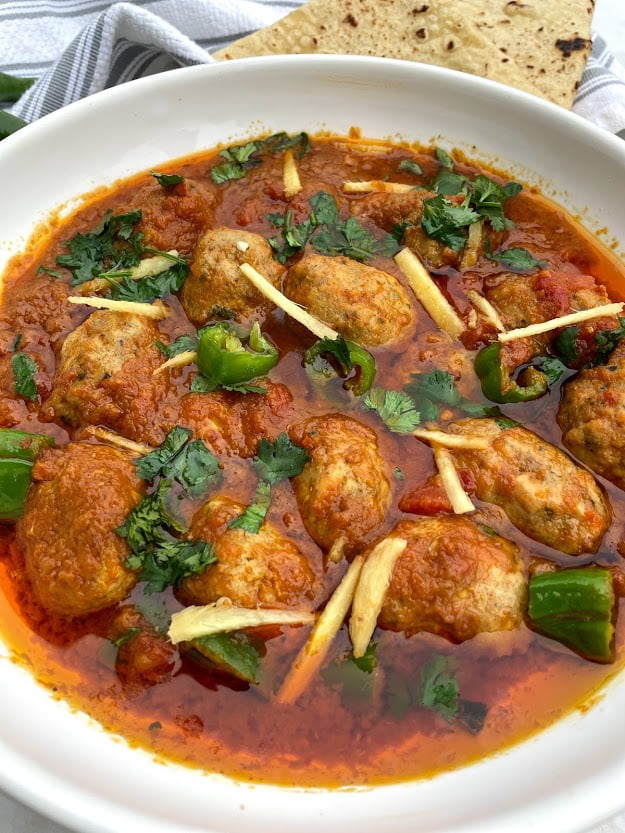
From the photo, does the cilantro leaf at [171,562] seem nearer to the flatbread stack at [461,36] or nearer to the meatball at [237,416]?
the meatball at [237,416]

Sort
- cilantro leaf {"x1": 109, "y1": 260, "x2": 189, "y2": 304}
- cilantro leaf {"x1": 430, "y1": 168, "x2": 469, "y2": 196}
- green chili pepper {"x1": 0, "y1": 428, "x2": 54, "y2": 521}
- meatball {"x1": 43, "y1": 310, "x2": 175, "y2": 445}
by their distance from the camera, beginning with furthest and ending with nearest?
1. cilantro leaf {"x1": 430, "y1": 168, "x2": 469, "y2": 196}
2. cilantro leaf {"x1": 109, "y1": 260, "x2": 189, "y2": 304}
3. meatball {"x1": 43, "y1": 310, "x2": 175, "y2": 445}
4. green chili pepper {"x1": 0, "y1": 428, "x2": 54, "y2": 521}

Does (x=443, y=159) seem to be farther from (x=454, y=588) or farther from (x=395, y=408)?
(x=454, y=588)

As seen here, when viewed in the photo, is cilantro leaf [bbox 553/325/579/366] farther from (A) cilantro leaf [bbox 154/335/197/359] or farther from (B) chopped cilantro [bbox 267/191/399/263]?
(A) cilantro leaf [bbox 154/335/197/359]

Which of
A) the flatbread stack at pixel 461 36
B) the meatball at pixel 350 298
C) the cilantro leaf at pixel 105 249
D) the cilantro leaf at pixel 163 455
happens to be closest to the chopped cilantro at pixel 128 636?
the cilantro leaf at pixel 163 455

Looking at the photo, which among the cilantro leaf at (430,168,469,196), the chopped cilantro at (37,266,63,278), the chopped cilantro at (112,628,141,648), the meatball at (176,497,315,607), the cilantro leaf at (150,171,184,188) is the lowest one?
the chopped cilantro at (112,628,141,648)

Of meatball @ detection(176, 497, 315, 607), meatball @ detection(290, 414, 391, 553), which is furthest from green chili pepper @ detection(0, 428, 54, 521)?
meatball @ detection(290, 414, 391, 553)

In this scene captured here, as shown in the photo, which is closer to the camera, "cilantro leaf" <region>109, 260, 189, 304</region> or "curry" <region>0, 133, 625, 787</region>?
"curry" <region>0, 133, 625, 787</region>
